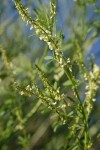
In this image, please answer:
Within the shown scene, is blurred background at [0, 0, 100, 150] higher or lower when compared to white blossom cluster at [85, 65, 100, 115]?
higher

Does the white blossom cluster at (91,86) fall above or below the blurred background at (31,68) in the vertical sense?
below

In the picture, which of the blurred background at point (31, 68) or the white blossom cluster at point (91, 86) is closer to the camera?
the white blossom cluster at point (91, 86)

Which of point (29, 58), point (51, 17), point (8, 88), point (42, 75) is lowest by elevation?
point (42, 75)

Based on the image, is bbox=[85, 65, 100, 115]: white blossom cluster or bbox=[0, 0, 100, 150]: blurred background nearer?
bbox=[85, 65, 100, 115]: white blossom cluster

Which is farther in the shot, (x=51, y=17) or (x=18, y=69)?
(x=18, y=69)

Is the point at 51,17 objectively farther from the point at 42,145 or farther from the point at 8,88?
the point at 42,145

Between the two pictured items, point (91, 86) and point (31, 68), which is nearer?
point (91, 86)

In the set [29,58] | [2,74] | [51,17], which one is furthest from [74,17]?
[51,17]

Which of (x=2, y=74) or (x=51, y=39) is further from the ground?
(x=2, y=74)
